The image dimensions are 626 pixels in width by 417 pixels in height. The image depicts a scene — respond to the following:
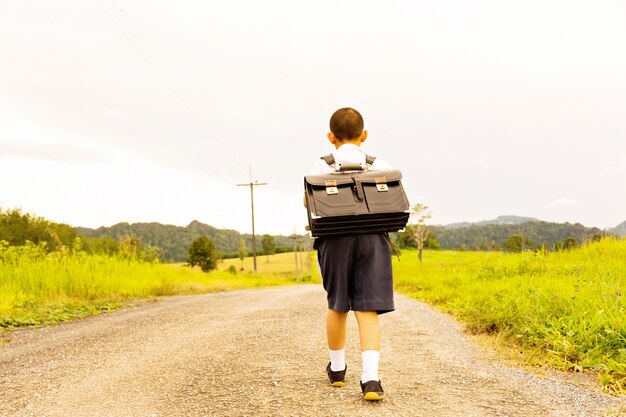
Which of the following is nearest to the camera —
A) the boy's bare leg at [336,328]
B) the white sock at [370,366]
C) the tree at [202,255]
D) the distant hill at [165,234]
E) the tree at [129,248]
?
the white sock at [370,366]

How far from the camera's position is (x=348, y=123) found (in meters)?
3.26

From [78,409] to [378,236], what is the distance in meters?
2.25

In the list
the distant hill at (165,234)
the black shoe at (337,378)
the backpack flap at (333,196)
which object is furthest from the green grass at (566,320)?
the distant hill at (165,234)

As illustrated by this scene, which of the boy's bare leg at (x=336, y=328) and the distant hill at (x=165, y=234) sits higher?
the distant hill at (x=165, y=234)

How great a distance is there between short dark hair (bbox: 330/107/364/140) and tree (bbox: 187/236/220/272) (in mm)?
95202

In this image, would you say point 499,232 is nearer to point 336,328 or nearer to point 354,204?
point 336,328

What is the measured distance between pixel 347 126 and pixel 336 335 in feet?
4.96

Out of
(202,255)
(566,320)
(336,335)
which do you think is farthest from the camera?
(202,255)

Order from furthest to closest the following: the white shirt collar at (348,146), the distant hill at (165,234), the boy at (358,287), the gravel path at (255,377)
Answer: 1. the distant hill at (165,234)
2. the white shirt collar at (348,146)
3. the boy at (358,287)
4. the gravel path at (255,377)

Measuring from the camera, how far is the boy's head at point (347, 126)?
3262 mm

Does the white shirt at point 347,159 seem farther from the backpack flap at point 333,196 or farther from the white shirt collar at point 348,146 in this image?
the backpack flap at point 333,196

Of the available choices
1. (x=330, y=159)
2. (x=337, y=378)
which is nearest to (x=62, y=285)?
(x=337, y=378)

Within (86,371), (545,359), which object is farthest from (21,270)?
(545,359)

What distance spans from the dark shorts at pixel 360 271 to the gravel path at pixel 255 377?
609 mm
